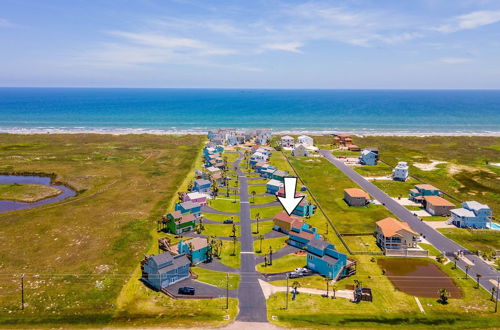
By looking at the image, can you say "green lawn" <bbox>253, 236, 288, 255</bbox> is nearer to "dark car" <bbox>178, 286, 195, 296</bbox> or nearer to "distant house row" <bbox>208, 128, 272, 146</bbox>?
"dark car" <bbox>178, 286, 195, 296</bbox>

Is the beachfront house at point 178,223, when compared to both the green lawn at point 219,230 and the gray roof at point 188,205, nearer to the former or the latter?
the gray roof at point 188,205

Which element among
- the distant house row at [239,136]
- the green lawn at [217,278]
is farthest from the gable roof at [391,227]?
the distant house row at [239,136]

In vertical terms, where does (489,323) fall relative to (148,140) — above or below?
below

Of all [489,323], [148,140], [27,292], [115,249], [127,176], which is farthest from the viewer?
[148,140]

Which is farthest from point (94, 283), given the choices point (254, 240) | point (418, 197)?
point (418, 197)

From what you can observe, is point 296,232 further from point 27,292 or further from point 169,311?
point 27,292

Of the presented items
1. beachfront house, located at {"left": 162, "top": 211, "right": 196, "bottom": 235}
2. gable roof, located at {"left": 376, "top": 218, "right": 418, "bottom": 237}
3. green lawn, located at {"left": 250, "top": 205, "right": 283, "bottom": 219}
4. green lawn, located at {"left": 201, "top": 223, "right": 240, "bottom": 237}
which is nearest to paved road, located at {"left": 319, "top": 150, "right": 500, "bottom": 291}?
gable roof, located at {"left": 376, "top": 218, "right": 418, "bottom": 237}
